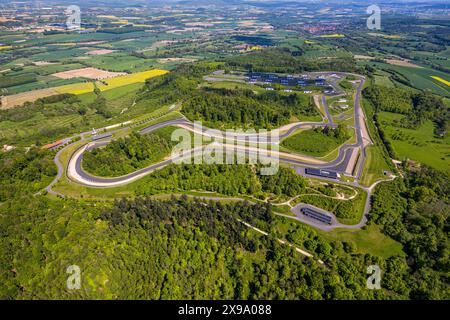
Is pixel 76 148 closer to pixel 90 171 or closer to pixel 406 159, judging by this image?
pixel 90 171

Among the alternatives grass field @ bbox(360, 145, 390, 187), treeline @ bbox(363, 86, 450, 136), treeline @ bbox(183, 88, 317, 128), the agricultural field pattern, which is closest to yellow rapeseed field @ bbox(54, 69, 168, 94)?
the agricultural field pattern

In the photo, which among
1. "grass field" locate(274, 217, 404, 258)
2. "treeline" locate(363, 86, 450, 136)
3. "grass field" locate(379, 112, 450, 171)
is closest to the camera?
"grass field" locate(274, 217, 404, 258)

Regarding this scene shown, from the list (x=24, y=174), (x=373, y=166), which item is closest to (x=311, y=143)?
(x=373, y=166)

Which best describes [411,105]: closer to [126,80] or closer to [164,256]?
[164,256]

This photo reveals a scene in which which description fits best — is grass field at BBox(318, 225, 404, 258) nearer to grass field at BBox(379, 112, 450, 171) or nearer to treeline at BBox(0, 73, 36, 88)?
grass field at BBox(379, 112, 450, 171)

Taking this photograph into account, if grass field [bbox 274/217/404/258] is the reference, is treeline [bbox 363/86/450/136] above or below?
above

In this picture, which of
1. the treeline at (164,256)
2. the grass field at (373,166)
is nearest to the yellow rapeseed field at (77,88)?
the treeline at (164,256)
